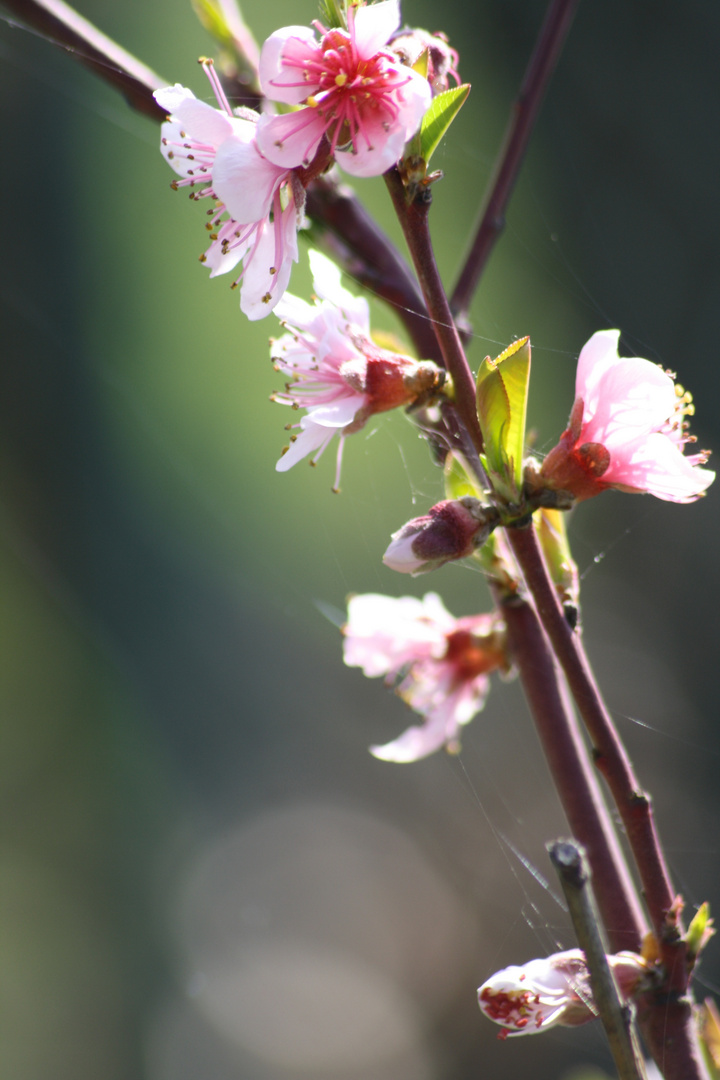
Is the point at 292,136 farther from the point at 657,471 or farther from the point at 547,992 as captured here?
the point at 547,992

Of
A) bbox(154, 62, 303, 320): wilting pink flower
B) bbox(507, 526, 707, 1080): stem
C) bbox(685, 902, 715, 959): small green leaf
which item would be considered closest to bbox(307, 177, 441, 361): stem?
bbox(154, 62, 303, 320): wilting pink flower

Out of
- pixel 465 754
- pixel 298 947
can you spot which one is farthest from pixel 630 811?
pixel 298 947

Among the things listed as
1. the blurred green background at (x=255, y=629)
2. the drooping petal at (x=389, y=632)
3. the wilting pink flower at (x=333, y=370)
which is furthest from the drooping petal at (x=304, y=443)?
the blurred green background at (x=255, y=629)

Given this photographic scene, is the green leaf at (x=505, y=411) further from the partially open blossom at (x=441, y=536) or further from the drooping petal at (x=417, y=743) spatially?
the drooping petal at (x=417, y=743)

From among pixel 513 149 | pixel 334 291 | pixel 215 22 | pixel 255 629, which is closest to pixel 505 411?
pixel 334 291

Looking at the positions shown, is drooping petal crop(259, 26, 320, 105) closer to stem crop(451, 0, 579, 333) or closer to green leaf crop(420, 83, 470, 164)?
green leaf crop(420, 83, 470, 164)

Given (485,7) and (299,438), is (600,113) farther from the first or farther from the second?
(299,438)
